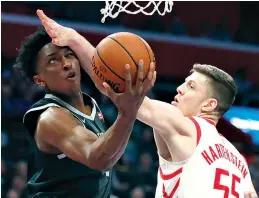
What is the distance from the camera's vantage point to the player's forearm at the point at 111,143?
244cm

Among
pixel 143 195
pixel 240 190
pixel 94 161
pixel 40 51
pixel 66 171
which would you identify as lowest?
pixel 143 195

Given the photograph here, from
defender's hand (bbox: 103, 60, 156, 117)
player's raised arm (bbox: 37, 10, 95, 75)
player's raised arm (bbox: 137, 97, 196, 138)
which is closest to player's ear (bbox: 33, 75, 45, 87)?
player's raised arm (bbox: 37, 10, 95, 75)

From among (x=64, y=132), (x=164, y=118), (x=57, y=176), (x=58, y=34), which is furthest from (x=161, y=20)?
(x=64, y=132)

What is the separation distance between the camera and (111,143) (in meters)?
2.49

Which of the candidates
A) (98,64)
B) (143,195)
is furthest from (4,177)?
(98,64)

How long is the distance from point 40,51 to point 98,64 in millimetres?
704

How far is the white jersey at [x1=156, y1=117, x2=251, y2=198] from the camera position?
3.39 m

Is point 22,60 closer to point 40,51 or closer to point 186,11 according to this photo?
point 40,51

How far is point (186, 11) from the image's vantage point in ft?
42.9

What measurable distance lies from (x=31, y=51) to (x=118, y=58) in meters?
0.84

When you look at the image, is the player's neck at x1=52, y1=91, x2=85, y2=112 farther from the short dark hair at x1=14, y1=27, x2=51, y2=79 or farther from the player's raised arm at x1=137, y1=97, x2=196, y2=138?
the player's raised arm at x1=137, y1=97, x2=196, y2=138

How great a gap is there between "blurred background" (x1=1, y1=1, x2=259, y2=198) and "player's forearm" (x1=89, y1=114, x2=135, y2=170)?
17.7 feet

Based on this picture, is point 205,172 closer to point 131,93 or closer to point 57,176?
point 57,176

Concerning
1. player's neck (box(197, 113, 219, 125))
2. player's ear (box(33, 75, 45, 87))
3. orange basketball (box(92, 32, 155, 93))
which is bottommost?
player's neck (box(197, 113, 219, 125))
